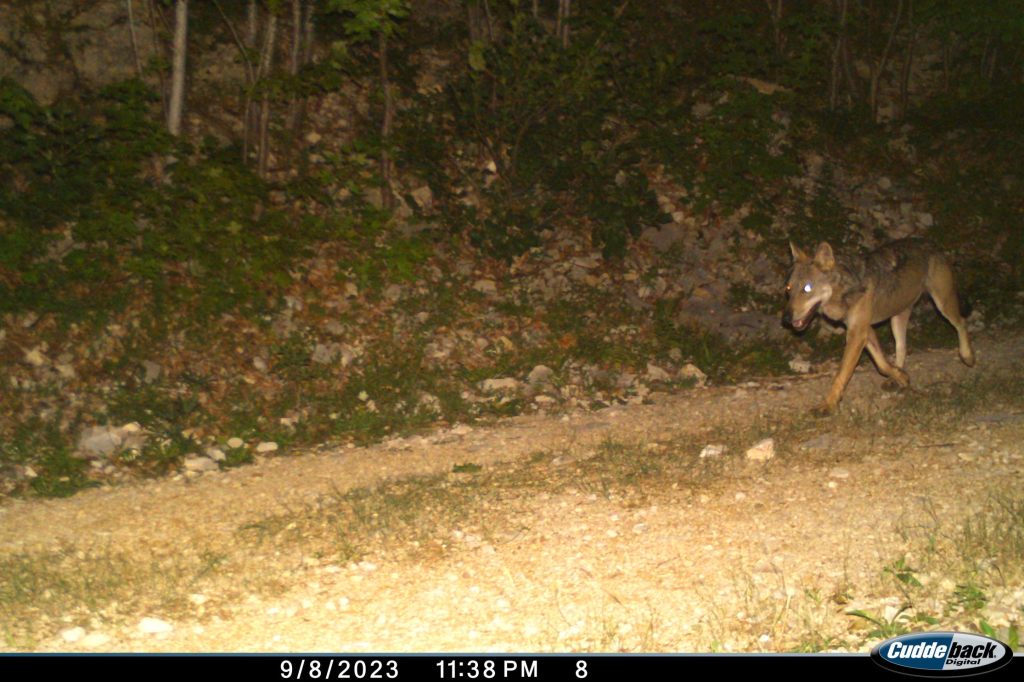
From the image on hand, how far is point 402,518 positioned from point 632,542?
1.73 meters

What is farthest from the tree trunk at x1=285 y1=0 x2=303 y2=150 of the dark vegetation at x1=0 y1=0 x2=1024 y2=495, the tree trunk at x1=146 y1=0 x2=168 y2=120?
the tree trunk at x1=146 y1=0 x2=168 y2=120

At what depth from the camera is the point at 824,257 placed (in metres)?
8.45

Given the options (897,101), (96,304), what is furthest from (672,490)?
(897,101)

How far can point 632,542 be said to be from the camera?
5789 mm

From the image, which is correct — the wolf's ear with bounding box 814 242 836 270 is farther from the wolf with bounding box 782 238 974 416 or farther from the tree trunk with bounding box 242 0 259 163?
the tree trunk with bounding box 242 0 259 163

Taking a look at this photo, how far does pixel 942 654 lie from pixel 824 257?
5.05m

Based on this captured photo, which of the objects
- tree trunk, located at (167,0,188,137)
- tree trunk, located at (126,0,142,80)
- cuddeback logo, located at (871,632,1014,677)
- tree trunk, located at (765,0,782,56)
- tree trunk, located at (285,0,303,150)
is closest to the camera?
cuddeback logo, located at (871,632,1014,677)

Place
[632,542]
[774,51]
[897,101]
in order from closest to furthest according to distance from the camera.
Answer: [632,542]
[774,51]
[897,101]

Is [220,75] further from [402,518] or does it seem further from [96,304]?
[402,518]

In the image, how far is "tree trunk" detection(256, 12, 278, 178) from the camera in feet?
36.4
